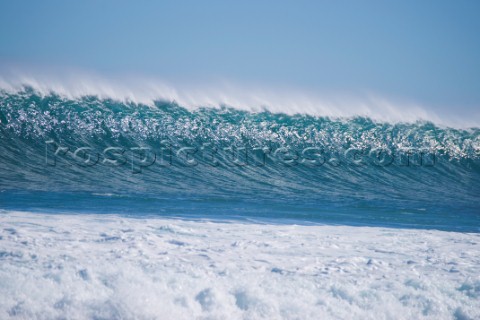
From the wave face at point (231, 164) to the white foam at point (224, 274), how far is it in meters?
1.51

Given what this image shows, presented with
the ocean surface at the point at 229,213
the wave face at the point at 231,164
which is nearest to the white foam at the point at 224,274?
the ocean surface at the point at 229,213

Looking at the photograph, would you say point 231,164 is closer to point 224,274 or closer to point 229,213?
point 229,213

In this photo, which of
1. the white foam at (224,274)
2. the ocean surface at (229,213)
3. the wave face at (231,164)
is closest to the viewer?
the white foam at (224,274)

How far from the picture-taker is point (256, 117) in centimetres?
1365

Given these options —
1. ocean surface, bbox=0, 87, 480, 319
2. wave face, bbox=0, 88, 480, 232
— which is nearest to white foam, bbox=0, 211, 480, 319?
ocean surface, bbox=0, 87, 480, 319

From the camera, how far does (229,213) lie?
6.13m

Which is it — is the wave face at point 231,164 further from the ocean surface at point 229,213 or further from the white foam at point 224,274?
the white foam at point 224,274

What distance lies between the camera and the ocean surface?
9.59ft

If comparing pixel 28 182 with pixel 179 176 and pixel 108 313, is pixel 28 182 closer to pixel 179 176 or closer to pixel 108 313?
pixel 179 176

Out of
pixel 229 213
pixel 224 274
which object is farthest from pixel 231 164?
pixel 224 274

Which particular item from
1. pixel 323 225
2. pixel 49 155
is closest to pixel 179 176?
pixel 49 155

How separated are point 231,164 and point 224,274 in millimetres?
7461

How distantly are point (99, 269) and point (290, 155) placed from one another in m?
8.98

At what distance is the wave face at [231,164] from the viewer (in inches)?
265
